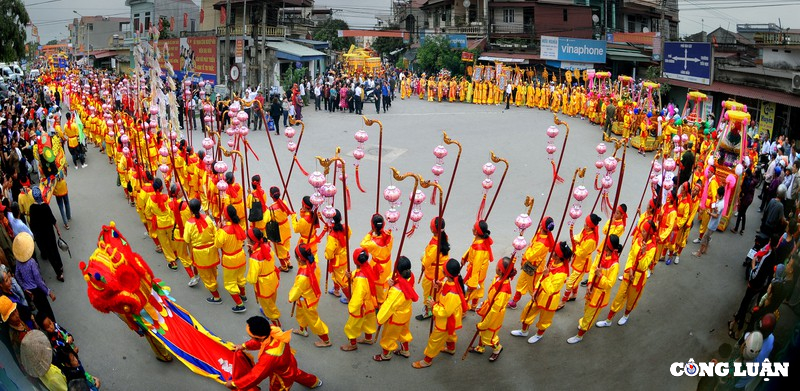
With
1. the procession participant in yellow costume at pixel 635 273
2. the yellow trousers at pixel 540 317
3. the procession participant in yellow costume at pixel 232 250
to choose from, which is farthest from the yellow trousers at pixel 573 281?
the procession participant in yellow costume at pixel 232 250

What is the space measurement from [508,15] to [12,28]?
24.4 meters

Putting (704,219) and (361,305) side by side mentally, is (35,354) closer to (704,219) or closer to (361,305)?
(361,305)

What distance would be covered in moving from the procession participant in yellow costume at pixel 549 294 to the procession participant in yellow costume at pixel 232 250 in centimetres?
320

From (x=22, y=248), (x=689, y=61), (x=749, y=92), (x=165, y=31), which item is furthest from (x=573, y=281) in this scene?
(x=165, y=31)

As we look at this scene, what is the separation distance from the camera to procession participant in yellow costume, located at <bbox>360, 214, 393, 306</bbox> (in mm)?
6359

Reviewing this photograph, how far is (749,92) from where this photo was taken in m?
15.6

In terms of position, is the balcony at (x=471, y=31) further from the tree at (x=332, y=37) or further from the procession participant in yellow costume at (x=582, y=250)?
the procession participant in yellow costume at (x=582, y=250)

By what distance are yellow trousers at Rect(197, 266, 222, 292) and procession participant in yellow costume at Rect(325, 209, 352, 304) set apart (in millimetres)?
1359

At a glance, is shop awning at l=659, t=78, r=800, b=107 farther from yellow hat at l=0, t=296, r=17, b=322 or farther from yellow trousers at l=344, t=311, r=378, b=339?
yellow hat at l=0, t=296, r=17, b=322

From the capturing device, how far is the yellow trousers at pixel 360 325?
5.88m

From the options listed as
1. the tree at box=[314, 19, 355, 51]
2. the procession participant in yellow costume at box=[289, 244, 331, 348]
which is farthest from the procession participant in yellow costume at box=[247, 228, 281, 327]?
the tree at box=[314, 19, 355, 51]

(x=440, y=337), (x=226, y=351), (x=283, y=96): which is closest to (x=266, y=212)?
(x=226, y=351)

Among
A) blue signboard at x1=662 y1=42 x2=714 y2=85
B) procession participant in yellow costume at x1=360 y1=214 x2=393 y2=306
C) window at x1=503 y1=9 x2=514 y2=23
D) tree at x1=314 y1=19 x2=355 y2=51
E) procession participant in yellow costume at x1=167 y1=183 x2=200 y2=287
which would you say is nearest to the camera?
procession participant in yellow costume at x1=360 y1=214 x2=393 y2=306

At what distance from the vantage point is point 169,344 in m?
5.61
